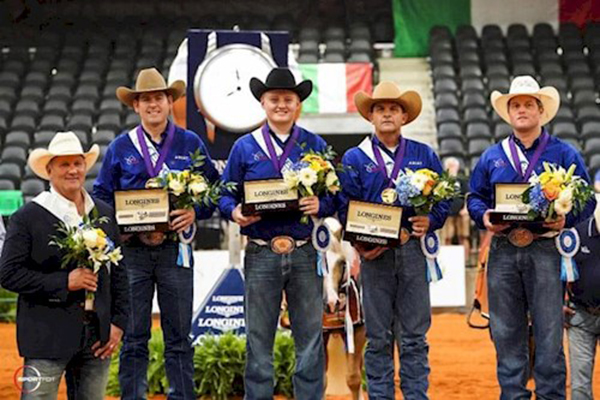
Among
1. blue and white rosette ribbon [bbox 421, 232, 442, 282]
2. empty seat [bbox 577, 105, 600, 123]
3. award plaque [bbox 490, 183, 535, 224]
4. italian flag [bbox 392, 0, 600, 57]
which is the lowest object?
blue and white rosette ribbon [bbox 421, 232, 442, 282]

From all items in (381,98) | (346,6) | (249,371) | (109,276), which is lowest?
(249,371)

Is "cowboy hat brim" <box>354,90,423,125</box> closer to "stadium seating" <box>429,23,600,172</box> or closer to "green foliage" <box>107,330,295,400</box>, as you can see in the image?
"green foliage" <box>107,330,295,400</box>

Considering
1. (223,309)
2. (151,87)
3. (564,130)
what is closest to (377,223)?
(151,87)

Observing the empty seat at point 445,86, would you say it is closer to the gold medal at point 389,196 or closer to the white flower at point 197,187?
the gold medal at point 389,196

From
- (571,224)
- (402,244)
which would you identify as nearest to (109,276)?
(402,244)

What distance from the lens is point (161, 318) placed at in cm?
647

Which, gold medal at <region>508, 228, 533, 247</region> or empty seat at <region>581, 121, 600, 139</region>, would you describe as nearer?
gold medal at <region>508, 228, 533, 247</region>

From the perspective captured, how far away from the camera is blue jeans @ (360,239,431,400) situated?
247 inches

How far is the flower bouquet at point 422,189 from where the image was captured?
20.3ft

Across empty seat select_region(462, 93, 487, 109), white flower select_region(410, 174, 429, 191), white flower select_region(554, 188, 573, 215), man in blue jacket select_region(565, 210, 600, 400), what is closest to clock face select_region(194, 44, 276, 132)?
white flower select_region(410, 174, 429, 191)

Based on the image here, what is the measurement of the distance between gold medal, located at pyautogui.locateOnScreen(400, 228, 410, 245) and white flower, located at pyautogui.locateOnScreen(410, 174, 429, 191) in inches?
11.2

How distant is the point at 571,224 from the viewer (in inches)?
249

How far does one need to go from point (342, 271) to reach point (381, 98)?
6.25 ft

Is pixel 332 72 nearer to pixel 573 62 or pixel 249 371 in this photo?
pixel 573 62
